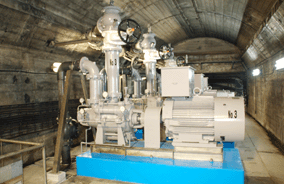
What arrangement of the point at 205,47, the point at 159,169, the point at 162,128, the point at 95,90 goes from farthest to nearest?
the point at 205,47 < the point at 162,128 < the point at 95,90 < the point at 159,169

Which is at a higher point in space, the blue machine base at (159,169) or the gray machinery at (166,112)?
the gray machinery at (166,112)

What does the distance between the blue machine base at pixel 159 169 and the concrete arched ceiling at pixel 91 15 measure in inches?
142

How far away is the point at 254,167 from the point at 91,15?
6458 mm

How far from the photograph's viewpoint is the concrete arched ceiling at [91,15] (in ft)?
17.2

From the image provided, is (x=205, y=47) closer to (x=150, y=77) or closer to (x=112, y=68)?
(x=150, y=77)

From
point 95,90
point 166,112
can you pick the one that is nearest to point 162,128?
point 166,112

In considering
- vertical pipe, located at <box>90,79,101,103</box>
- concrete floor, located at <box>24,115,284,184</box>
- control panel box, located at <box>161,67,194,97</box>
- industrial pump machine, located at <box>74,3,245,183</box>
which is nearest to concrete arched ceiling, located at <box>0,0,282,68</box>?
industrial pump machine, located at <box>74,3,245,183</box>

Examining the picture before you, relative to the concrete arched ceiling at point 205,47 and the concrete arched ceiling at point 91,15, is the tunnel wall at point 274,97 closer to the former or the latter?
the concrete arched ceiling at point 91,15

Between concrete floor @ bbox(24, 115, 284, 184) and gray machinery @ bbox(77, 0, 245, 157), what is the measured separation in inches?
45.3

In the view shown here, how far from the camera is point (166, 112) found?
12.8ft

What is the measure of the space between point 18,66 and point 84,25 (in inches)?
100

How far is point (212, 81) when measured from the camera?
20.4m

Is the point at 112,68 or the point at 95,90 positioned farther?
the point at 112,68

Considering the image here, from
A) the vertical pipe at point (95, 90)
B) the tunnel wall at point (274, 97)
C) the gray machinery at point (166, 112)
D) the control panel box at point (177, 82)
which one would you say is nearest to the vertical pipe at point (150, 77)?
the gray machinery at point (166, 112)
